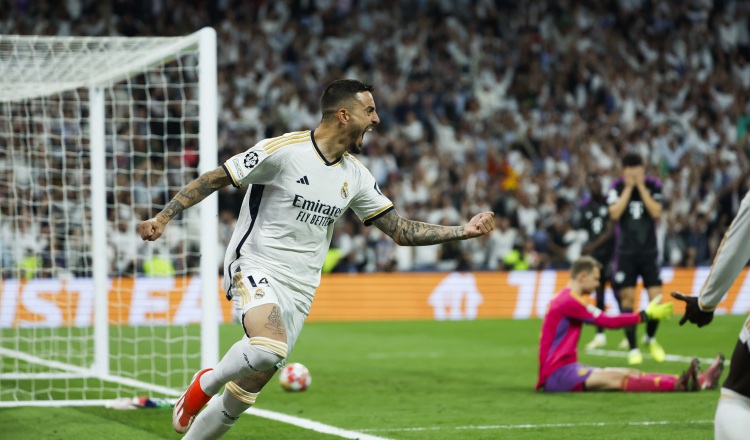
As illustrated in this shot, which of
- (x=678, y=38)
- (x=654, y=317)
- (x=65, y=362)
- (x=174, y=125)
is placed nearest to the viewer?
(x=654, y=317)

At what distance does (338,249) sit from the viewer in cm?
2206

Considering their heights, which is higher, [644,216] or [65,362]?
[644,216]

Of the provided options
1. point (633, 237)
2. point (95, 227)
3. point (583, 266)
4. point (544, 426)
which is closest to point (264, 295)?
point (544, 426)

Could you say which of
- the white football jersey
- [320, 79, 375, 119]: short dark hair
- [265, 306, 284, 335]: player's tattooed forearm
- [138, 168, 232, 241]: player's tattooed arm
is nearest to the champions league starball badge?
the white football jersey

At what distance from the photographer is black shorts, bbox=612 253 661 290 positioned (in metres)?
13.2

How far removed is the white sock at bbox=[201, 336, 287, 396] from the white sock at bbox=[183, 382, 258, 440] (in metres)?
0.09

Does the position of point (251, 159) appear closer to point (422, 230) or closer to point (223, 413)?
point (422, 230)

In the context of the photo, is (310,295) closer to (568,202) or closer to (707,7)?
(568,202)

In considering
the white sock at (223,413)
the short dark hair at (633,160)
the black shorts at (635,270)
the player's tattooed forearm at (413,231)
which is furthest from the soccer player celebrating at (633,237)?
the white sock at (223,413)

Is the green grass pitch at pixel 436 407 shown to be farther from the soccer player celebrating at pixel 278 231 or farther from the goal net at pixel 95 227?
the soccer player celebrating at pixel 278 231

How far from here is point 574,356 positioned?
9750 millimetres

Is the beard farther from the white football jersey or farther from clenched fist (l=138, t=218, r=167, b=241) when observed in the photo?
clenched fist (l=138, t=218, r=167, b=241)

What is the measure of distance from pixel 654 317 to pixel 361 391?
279 cm

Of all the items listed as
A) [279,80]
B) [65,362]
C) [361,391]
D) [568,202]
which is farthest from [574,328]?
[279,80]
